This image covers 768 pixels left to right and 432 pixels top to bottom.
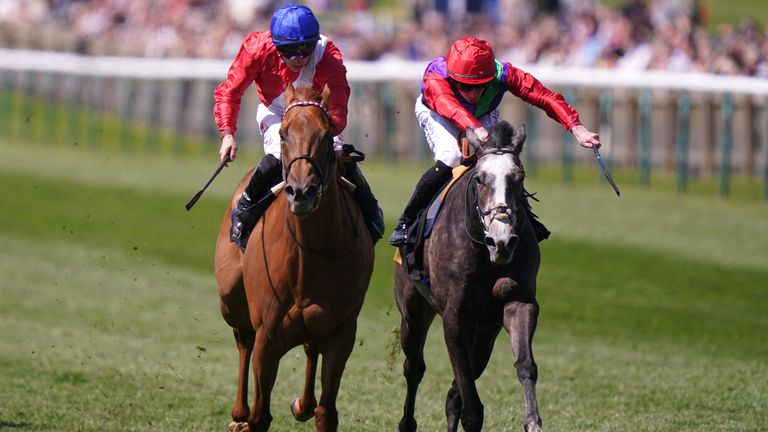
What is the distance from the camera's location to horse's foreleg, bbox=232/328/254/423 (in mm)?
8211

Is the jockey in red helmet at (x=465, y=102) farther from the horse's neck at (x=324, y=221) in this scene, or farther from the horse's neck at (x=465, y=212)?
the horse's neck at (x=324, y=221)

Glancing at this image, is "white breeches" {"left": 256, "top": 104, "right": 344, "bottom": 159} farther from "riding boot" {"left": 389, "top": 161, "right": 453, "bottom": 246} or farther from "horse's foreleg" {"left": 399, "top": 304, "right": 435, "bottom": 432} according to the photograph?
"horse's foreleg" {"left": 399, "top": 304, "right": 435, "bottom": 432}

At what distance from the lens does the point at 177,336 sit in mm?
12727

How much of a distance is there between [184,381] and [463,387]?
359 cm

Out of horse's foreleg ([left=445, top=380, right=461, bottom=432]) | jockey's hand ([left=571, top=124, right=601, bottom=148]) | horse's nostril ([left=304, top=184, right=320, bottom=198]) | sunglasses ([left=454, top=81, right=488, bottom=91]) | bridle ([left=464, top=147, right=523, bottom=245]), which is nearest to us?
horse's nostril ([left=304, top=184, right=320, bottom=198])

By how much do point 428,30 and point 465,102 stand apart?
1675 cm

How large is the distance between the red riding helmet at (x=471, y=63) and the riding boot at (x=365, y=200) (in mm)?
736

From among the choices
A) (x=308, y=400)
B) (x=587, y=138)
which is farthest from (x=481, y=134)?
(x=308, y=400)

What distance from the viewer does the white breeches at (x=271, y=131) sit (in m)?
7.98

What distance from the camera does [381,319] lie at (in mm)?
13859

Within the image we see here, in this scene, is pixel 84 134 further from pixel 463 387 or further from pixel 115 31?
pixel 463 387

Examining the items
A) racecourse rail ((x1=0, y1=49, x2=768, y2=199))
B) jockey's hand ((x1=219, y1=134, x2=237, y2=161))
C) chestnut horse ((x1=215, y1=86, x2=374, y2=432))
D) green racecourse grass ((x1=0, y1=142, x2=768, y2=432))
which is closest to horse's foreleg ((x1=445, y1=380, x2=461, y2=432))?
green racecourse grass ((x1=0, y1=142, x2=768, y2=432))

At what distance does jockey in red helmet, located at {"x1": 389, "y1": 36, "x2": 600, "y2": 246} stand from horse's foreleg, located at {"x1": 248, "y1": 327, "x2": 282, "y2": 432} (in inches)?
44.8

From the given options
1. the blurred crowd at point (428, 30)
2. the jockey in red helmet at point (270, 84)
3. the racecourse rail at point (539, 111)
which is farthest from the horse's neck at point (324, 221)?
the blurred crowd at point (428, 30)
